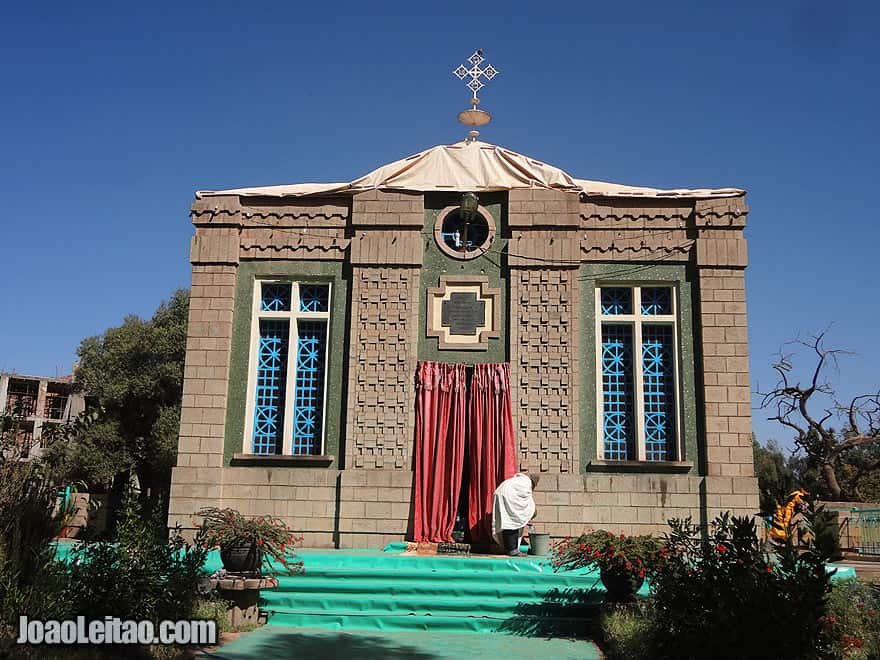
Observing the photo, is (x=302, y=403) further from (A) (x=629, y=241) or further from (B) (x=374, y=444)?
(A) (x=629, y=241)

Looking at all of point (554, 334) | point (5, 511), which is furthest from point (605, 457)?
point (5, 511)

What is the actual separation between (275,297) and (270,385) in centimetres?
175

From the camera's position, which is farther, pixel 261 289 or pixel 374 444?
pixel 261 289

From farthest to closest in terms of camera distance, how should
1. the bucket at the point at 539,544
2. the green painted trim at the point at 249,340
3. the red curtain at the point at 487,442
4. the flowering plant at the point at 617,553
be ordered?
1. the green painted trim at the point at 249,340
2. the red curtain at the point at 487,442
3. the bucket at the point at 539,544
4. the flowering plant at the point at 617,553

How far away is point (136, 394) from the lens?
A: 105 ft

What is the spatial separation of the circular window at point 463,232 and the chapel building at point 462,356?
0.04 metres

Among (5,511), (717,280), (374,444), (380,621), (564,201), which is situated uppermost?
(564,201)

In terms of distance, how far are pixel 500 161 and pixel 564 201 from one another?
1.87 metres

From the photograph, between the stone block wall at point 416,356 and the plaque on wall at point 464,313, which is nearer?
the stone block wall at point 416,356

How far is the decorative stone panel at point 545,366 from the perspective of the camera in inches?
579

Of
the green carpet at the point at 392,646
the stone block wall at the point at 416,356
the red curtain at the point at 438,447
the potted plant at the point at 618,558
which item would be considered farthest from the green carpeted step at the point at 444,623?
the stone block wall at the point at 416,356

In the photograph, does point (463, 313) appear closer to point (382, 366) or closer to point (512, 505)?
point (382, 366)

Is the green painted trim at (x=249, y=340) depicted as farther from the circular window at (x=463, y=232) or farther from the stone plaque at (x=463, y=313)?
the circular window at (x=463, y=232)

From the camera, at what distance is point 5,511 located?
816 cm
